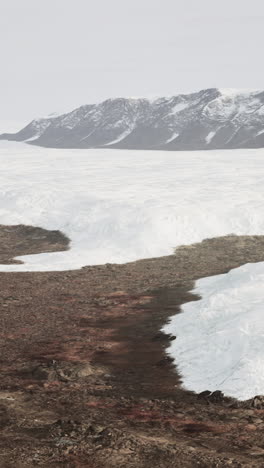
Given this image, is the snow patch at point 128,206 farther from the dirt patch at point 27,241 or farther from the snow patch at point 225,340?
the snow patch at point 225,340

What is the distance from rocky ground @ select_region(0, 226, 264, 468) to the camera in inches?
399

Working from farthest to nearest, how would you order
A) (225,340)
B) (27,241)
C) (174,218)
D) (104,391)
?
(174,218) → (27,241) → (225,340) → (104,391)

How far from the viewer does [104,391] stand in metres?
13.9

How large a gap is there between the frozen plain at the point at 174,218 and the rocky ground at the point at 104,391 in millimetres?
1136

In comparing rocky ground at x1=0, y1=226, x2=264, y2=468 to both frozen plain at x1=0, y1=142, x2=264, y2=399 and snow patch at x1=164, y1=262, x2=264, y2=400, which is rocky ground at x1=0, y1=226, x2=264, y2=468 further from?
frozen plain at x1=0, y1=142, x2=264, y2=399

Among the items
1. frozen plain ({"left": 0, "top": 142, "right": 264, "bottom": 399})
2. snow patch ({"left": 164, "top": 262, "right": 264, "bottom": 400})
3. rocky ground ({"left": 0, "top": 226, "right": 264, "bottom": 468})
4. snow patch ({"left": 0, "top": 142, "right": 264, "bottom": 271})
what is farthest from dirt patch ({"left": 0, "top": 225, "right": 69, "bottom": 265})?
snow patch ({"left": 164, "top": 262, "right": 264, "bottom": 400})

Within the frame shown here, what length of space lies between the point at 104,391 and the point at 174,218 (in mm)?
31231

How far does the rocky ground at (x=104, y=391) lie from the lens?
10.1 meters

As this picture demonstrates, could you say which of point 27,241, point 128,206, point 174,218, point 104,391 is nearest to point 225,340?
point 104,391

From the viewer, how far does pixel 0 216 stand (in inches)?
1923

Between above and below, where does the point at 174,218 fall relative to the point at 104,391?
above

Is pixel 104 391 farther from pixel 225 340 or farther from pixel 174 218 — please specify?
pixel 174 218

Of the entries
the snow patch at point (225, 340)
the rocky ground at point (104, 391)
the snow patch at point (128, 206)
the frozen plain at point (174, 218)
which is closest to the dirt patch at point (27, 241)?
the snow patch at point (128, 206)

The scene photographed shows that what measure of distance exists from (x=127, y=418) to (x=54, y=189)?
4658 cm
